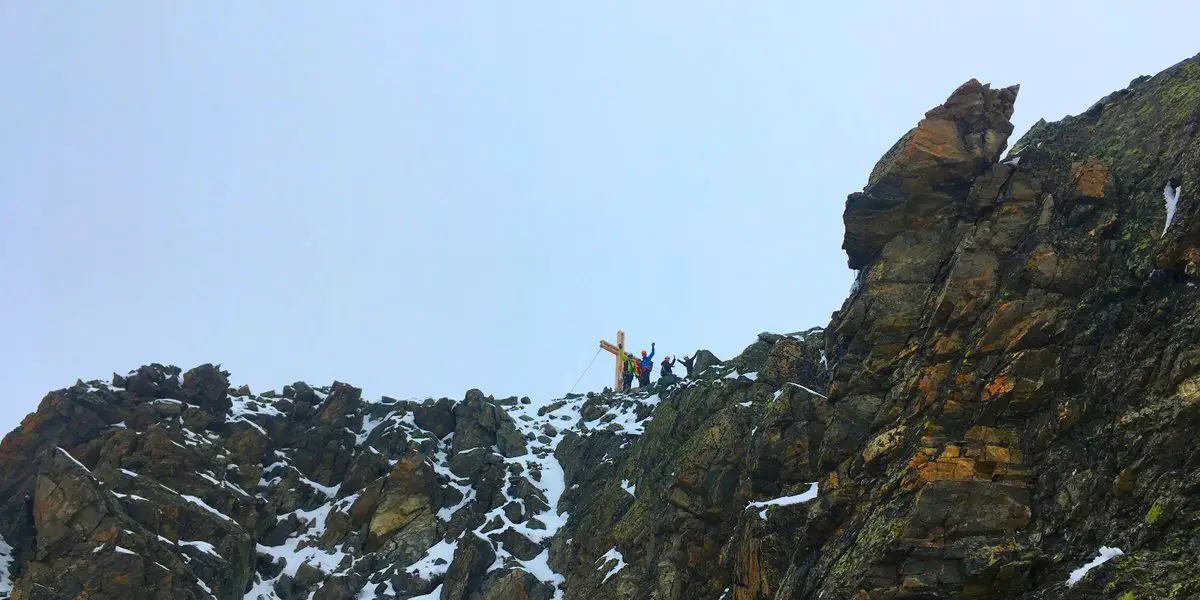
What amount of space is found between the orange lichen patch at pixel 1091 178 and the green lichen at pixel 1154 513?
9.70m

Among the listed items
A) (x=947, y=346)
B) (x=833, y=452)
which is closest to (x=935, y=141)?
(x=947, y=346)

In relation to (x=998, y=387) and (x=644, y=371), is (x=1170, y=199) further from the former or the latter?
(x=644, y=371)

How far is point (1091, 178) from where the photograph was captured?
20.6 metres

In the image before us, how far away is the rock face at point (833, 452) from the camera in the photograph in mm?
15758

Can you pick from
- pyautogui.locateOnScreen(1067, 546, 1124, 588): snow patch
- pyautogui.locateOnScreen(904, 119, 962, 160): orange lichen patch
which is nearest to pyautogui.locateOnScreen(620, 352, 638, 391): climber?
pyautogui.locateOnScreen(904, 119, 962, 160): orange lichen patch

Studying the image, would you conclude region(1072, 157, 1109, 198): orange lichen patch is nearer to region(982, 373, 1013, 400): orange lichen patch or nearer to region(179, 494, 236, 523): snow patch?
region(982, 373, 1013, 400): orange lichen patch

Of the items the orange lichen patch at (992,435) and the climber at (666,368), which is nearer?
the orange lichen patch at (992,435)

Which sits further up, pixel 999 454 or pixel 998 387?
pixel 998 387

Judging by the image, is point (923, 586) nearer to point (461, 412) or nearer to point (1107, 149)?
point (1107, 149)

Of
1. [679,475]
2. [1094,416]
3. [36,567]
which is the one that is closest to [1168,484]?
[1094,416]

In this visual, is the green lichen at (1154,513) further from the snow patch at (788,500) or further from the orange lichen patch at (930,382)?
the snow patch at (788,500)

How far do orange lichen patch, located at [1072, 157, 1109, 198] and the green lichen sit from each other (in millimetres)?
9698

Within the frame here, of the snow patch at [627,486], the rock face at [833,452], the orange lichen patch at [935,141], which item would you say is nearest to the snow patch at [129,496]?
the rock face at [833,452]

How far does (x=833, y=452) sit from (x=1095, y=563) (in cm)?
827
